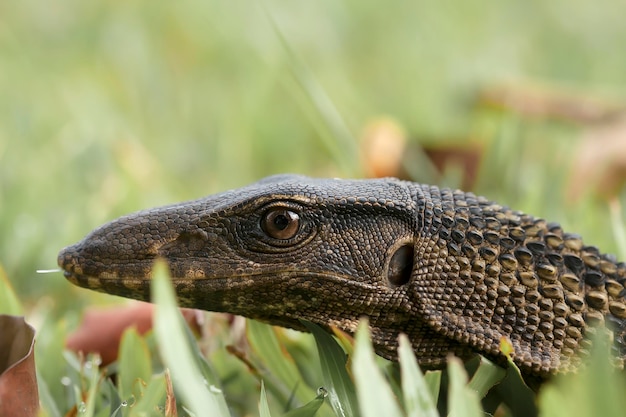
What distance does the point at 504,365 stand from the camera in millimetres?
2244

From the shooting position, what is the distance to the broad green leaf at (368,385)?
1.61 metres

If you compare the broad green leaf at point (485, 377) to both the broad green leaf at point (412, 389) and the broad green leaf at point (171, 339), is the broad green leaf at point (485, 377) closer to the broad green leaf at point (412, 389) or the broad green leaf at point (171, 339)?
the broad green leaf at point (412, 389)

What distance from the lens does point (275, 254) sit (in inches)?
87.7

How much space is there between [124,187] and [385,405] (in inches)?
117

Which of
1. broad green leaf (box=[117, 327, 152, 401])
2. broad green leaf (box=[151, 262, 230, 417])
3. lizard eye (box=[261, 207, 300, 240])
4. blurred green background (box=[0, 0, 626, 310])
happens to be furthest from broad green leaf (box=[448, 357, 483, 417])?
blurred green background (box=[0, 0, 626, 310])

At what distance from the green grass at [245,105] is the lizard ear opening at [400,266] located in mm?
315

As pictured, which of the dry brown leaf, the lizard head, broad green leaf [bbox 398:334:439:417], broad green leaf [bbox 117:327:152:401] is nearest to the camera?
broad green leaf [bbox 398:334:439:417]

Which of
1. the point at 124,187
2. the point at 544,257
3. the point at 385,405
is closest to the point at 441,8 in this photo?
the point at 124,187

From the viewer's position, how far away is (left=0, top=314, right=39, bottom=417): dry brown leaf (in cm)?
195

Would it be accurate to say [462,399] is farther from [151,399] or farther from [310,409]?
[151,399]

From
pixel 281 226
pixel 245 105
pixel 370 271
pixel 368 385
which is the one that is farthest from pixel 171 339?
pixel 245 105

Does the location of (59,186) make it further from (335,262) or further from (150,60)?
(150,60)

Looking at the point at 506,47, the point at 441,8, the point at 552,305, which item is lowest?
the point at 552,305

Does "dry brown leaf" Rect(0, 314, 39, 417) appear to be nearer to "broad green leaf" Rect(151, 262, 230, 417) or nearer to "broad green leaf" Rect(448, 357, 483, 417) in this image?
"broad green leaf" Rect(151, 262, 230, 417)
